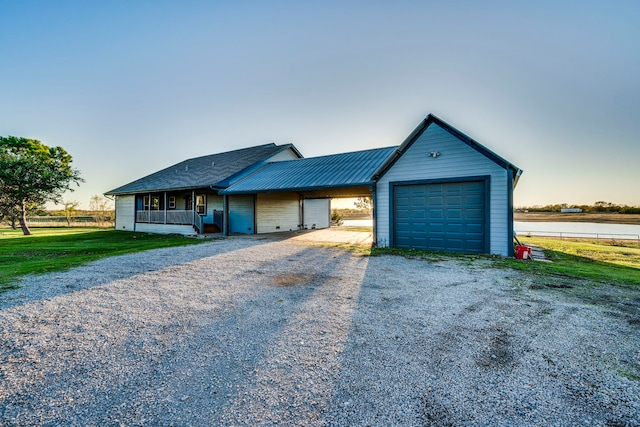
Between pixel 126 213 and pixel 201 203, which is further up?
pixel 201 203

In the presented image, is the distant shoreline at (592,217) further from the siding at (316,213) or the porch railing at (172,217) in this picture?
the porch railing at (172,217)

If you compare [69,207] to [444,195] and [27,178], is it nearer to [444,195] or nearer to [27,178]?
[27,178]

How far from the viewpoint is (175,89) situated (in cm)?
1555

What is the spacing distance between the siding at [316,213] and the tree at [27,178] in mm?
19947

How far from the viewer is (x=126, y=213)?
71.3ft

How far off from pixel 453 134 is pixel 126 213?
79.2 feet

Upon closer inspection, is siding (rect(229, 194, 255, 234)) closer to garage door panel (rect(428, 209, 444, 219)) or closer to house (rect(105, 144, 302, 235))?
house (rect(105, 144, 302, 235))

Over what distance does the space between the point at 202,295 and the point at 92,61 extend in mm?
14917

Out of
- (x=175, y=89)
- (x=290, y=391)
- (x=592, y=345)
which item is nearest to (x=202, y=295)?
(x=290, y=391)

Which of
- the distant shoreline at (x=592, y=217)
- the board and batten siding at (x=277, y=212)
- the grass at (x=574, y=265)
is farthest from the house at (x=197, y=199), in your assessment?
the distant shoreline at (x=592, y=217)

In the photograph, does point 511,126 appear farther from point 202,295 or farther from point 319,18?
point 202,295

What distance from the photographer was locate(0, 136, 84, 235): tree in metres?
19.5

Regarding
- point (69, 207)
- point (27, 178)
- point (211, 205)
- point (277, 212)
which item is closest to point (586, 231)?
point (277, 212)

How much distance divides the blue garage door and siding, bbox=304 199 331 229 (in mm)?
10739
